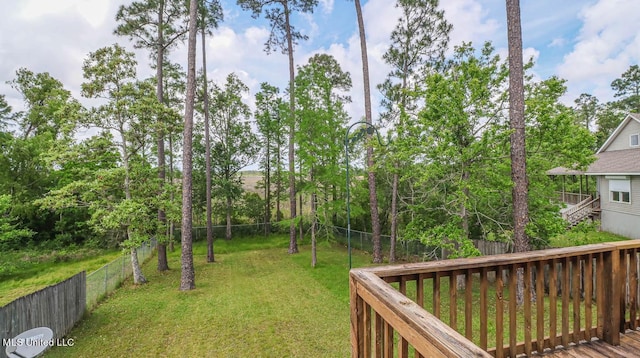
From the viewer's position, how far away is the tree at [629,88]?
22.0 metres

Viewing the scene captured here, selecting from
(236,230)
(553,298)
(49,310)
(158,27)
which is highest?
(158,27)

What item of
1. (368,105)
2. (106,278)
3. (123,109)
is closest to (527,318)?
(368,105)

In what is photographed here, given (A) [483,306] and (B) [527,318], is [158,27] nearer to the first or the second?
(A) [483,306]

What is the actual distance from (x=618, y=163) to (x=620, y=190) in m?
1.25

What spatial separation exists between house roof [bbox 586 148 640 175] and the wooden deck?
12.4m

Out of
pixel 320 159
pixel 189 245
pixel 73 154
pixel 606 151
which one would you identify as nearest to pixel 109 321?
pixel 189 245

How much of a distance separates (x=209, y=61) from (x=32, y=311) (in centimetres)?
1067

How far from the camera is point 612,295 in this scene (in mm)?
2148

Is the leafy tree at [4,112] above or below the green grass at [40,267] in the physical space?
above

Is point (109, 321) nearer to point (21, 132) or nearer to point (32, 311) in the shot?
point (32, 311)

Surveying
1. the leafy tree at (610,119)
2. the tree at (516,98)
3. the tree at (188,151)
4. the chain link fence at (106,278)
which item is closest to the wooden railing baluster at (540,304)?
the tree at (516,98)

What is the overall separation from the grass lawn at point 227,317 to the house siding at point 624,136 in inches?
562

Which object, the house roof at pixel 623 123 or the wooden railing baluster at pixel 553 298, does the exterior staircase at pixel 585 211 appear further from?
the wooden railing baluster at pixel 553 298

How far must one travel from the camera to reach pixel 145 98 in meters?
8.15
